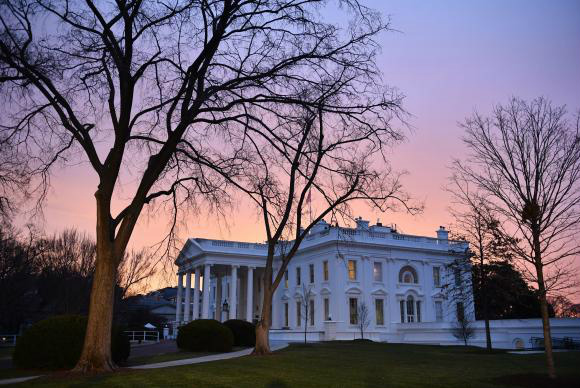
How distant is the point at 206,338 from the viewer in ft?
82.9

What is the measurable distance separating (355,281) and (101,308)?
4003 cm

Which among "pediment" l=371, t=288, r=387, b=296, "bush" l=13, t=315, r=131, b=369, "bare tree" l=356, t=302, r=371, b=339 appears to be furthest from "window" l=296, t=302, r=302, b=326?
"bush" l=13, t=315, r=131, b=369

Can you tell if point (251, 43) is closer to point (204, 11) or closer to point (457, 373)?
point (204, 11)

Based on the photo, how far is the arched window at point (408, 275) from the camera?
179ft

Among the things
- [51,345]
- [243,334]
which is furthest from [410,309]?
[51,345]

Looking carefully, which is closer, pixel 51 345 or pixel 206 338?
pixel 51 345

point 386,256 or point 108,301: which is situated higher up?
point 386,256

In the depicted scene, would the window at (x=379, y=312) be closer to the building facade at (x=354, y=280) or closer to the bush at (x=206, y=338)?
the building facade at (x=354, y=280)

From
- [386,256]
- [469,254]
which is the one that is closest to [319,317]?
[386,256]

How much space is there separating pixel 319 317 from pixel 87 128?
40348 millimetres

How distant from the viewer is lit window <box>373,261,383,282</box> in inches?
2093

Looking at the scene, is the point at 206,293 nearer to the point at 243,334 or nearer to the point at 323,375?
the point at 243,334

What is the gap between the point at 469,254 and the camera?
30.9 metres

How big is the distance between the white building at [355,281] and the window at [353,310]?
94 mm
